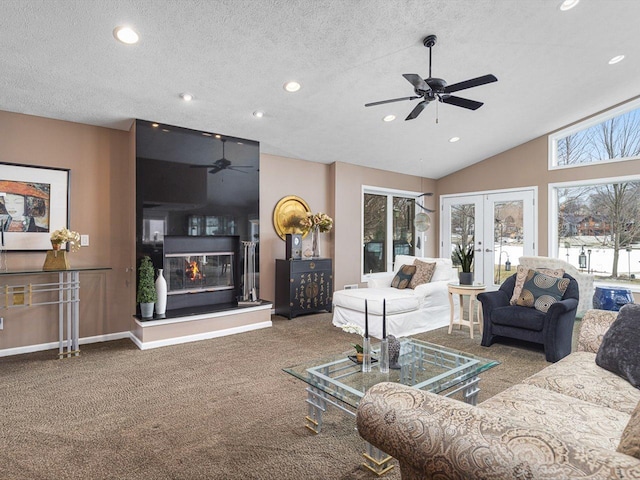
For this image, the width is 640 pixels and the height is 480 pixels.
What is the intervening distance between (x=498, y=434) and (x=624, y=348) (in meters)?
1.64

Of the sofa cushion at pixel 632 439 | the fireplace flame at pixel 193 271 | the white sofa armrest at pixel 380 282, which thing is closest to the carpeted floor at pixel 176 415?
the fireplace flame at pixel 193 271

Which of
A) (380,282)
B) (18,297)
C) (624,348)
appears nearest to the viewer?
(624,348)

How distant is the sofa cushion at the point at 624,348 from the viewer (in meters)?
1.94

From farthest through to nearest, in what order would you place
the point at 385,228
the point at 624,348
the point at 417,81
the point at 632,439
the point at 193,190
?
the point at 385,228 < the point at 193,190 < the point at 417,81 < the point at 624,348 < the point at 632,439

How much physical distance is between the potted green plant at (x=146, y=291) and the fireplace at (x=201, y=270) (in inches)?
20.0

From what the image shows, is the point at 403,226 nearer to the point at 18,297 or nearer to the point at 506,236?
the point at 506,236

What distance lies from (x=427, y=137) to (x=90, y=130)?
4711 millimetres

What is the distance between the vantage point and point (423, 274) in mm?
5055

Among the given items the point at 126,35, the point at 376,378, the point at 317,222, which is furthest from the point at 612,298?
the point at 126,35

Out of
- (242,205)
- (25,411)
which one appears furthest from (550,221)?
(25,411)

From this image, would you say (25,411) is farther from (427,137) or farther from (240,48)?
(427,137)

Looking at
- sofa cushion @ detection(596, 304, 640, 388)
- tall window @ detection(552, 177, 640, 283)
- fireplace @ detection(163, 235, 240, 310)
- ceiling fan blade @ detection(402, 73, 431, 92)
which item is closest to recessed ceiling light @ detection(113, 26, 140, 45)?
ceiling fan blade @ detection(402, 73, 431, 92)

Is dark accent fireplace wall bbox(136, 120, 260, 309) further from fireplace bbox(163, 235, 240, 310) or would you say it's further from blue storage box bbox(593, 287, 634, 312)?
blue storage box bbox(593, 287, 634, 312)

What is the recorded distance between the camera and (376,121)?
16.7ft
